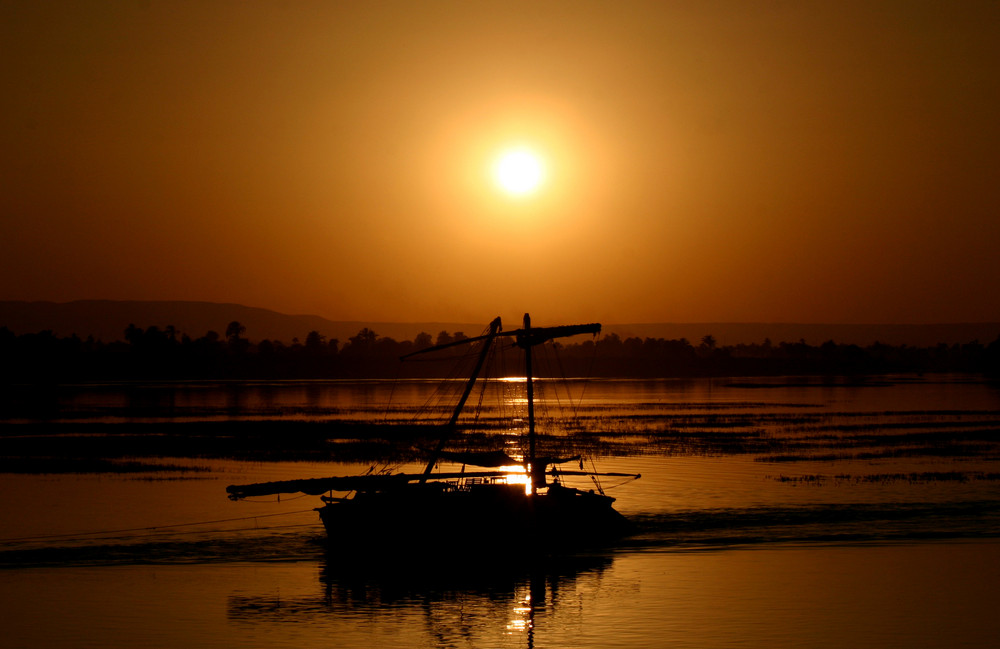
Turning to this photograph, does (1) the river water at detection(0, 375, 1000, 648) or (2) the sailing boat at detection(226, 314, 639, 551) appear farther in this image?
(2) the sailing boat at detection(226, 314, 639, 551)

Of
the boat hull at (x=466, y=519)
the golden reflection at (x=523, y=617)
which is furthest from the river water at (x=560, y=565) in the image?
the boat hull at (x=466, y=519)

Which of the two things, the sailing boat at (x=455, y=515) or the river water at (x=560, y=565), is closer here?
the river water at (x=560, y=565)

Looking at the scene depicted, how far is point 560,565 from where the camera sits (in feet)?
127

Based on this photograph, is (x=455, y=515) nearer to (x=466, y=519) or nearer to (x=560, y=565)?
(x=466, y=519)

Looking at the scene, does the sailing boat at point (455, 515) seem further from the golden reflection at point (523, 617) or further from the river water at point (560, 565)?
the golden reflection at point (523, 617)

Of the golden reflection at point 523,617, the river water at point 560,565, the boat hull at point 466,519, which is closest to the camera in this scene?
the river water at point 560,565

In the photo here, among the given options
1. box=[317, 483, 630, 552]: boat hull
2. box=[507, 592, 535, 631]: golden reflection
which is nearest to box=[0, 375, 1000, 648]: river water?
box=[507, 592, 535, 631]: golden reflection

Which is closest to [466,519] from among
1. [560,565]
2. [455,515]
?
[455,515]

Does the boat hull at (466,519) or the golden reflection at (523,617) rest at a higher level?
the boat hull at (466,519)

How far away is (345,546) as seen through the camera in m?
40.1

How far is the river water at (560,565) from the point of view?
29.8 m

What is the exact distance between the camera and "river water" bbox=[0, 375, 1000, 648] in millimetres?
29844

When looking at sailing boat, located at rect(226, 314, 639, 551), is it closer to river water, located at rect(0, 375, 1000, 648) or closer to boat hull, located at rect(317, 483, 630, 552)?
boat hull, located at rect(317, 483, 630, 552)

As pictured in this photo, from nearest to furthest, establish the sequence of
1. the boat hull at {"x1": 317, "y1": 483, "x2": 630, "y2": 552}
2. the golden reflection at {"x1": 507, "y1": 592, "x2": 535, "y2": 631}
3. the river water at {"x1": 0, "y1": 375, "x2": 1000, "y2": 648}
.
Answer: the river water at {"x1": 0, "y1": 375, "x2": 1000, "y2": 648} < the golden reflection at {"x1": 507, "y1": 592, "x2": 535, "y2": 631} < the boat hull at {"x1": 317, "y1": 483, "x2": 630, "y2": 552}
